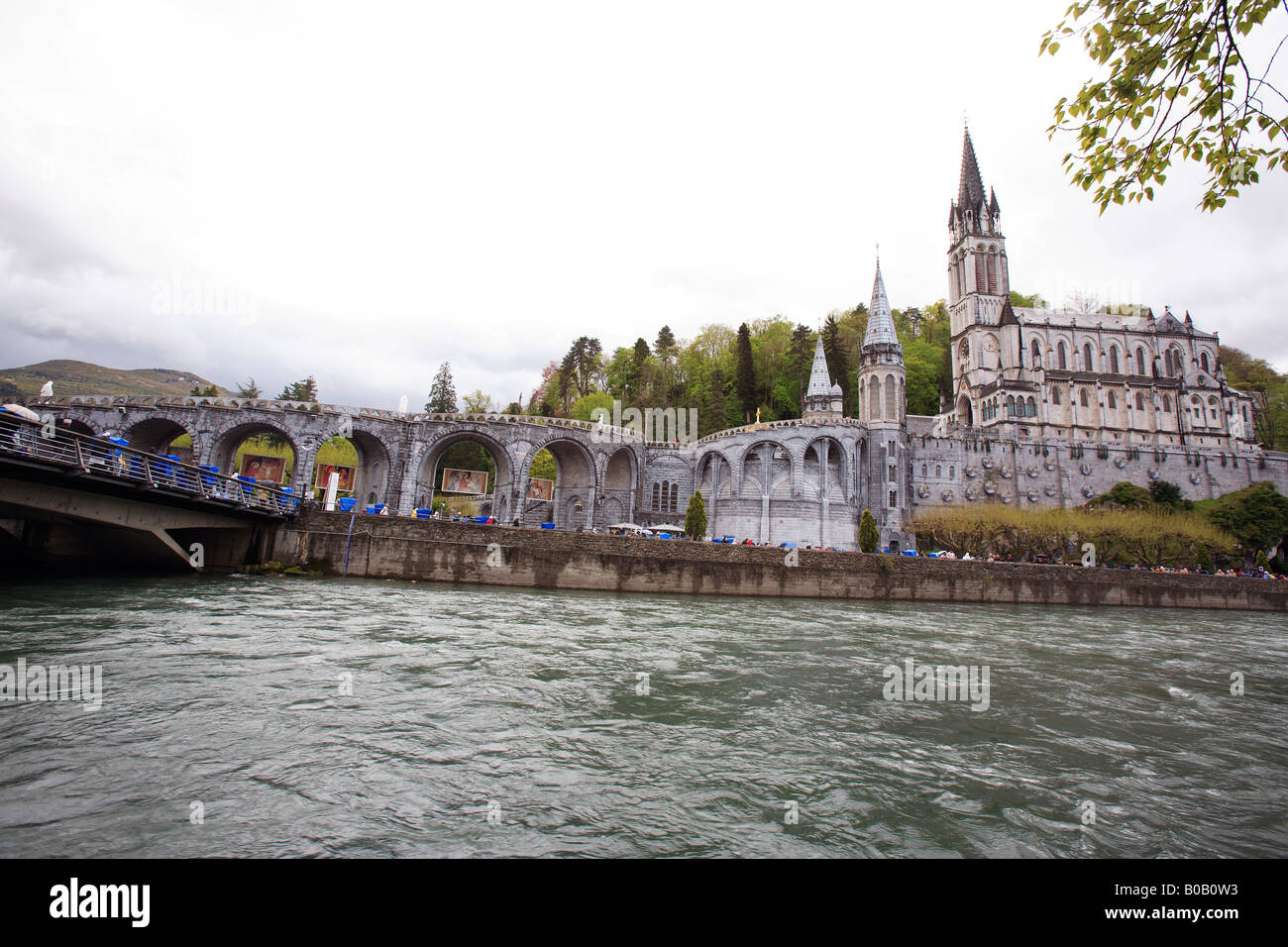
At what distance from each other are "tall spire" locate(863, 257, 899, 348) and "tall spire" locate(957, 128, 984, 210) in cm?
2585

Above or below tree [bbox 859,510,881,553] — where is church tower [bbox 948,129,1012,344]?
above

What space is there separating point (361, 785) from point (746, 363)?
5700 cm

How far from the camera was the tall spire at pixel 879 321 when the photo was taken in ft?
166

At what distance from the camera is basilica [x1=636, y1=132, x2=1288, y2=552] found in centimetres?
4700

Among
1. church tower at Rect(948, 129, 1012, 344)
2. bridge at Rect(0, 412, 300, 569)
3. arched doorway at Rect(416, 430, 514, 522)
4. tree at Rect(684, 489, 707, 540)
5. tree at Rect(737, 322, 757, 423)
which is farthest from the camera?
church tower at Rect(948, 129, 1012, 344)

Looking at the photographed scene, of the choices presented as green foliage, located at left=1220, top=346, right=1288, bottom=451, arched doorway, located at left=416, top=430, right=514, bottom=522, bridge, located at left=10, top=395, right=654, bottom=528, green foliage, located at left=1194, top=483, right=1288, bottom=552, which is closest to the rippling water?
bridge, located at left=10, top=395, right=654, bottom=528

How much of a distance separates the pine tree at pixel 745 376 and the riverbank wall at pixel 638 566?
31.1 metres

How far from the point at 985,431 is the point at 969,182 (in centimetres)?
3173

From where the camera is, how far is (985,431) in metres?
57.2

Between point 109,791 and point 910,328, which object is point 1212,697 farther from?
point 910,328

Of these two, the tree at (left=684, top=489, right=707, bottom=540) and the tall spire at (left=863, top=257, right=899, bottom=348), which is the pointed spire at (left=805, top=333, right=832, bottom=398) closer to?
the tall spire at (left=863, top=257, right=899, bottom=348)

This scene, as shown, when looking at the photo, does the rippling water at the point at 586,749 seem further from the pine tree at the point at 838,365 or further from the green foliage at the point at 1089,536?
the pine tree at the point at 838,365

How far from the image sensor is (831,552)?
96.0 feet
